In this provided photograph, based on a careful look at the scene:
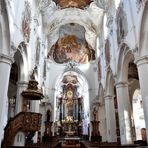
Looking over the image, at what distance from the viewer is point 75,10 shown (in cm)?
2094

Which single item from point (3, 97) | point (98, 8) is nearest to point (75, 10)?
point (98, 8)

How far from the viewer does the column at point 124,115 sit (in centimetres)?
1160

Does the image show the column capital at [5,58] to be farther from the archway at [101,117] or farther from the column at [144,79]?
the archway at [101,117]

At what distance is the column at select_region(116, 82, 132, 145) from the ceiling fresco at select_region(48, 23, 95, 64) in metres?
12.6

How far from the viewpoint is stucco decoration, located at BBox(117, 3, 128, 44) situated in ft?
39.0

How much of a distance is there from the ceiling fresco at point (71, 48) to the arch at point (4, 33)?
1564 centimetres

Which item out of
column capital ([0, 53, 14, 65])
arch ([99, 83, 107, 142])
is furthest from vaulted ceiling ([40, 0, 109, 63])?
column capital ([0, 53, 14, 65])

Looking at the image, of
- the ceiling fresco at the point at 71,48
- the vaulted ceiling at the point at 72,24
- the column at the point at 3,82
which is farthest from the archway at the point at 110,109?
the column at the point at 3,82

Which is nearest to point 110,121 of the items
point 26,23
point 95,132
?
point 95,132

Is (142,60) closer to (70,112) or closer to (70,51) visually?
(70,51)

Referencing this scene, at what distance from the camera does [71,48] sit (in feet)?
87.6

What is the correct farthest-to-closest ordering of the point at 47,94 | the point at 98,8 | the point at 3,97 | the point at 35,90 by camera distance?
the point at 47,94 < the point at 98,8 < the point at 35,90 < the point at 3,97

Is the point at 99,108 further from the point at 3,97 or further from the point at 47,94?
the point at 3,97

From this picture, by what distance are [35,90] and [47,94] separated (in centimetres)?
1341
